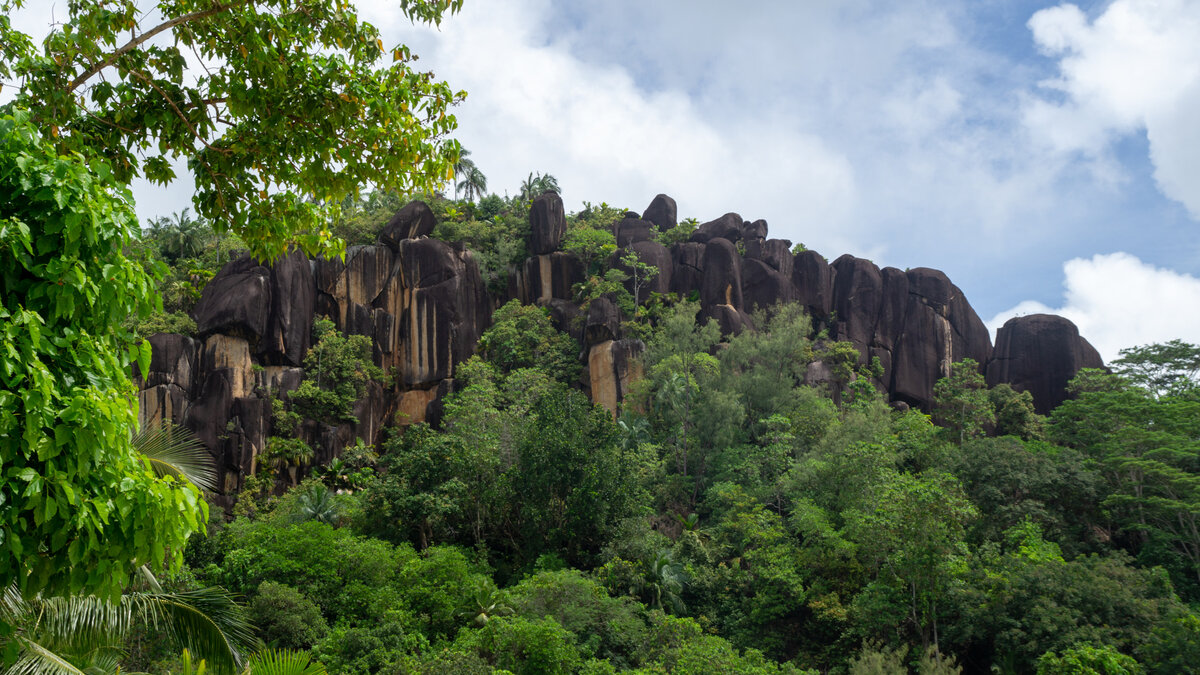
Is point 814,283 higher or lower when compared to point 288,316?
higher

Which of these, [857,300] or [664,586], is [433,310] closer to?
[664,586]

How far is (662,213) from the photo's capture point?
147 ft

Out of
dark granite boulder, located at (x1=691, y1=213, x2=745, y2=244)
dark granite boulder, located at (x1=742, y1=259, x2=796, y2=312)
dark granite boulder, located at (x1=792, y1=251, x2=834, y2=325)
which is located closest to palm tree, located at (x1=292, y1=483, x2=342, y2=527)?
dark granite boulder, located at (x1=742, y1=259, x2=796, y2=312)

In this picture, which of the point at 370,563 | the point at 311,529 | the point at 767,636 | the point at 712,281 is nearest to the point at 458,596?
the point at 370,563

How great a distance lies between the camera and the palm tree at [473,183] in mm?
53688

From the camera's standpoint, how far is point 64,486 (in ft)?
9.83

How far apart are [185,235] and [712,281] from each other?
2533 centimetres

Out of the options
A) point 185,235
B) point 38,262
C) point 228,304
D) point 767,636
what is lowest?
point 767,636

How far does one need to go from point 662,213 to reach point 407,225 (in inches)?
566

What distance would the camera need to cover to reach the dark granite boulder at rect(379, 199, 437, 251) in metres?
37.1

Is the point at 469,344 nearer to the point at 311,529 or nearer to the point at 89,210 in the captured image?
the point at 311,529

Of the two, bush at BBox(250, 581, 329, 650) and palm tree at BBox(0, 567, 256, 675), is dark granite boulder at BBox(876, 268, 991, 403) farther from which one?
palm tree at BBox(0, 567, 256, 675)

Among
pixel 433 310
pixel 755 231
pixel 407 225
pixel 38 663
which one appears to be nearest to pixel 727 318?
pixel 755 231

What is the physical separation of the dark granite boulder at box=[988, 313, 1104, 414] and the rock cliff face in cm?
6
